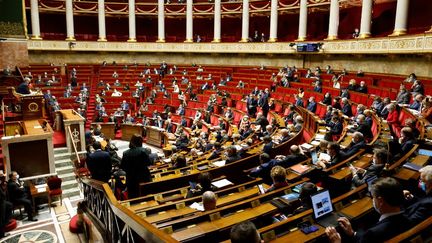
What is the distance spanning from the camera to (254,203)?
3.97 m

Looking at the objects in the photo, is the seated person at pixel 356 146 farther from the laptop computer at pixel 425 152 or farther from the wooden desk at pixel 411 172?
the wooden desk at pixel 411 172

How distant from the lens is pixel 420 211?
2848 millimetres

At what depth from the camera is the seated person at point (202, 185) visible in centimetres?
438

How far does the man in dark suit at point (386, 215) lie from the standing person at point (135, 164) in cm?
291

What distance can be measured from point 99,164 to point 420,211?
4161 millimetres

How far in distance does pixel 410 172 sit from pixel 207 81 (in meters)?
15.3

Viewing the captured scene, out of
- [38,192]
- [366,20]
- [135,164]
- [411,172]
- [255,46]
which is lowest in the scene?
[38,192]

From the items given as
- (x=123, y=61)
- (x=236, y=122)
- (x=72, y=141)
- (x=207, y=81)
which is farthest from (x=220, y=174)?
(x=123, y=61)

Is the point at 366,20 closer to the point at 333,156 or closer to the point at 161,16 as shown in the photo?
the point at 333,156

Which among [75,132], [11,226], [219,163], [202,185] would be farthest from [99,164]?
[75,132]

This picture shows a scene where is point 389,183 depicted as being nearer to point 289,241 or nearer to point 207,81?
point 289,241

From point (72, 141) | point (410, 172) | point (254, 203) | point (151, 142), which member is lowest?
point (151, 142)

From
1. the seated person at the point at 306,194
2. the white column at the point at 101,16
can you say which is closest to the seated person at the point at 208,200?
the seated person at the point at 306,194

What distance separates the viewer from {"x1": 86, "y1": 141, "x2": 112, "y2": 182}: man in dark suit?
17.1 ft
